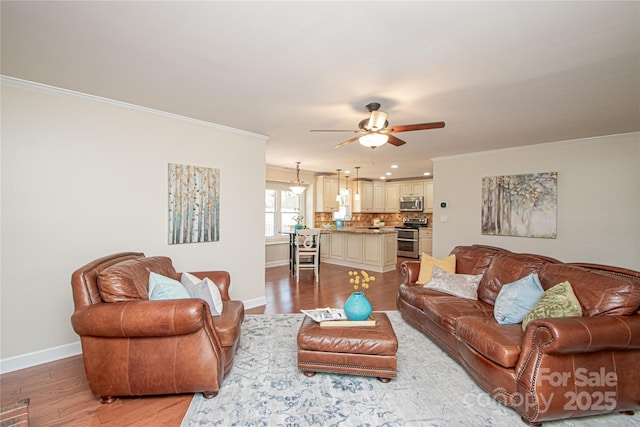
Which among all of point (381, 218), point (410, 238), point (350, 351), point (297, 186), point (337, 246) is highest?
point (297, 186)

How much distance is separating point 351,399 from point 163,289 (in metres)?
1.62

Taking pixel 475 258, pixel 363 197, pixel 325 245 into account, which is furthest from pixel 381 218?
pixel 475 258

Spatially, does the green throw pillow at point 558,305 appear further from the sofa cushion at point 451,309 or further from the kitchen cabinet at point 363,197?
the kitchen cabinet at point 363,197

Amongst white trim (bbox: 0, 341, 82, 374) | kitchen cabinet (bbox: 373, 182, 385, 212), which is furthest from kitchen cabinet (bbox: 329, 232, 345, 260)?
white trim (bbox: 0, 341, 82, 374)

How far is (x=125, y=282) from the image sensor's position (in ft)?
7.28

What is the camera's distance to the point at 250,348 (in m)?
2.97

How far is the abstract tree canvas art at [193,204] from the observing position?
3.55m

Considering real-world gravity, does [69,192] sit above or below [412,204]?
below

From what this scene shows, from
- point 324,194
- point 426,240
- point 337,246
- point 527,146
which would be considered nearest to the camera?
point 527,146

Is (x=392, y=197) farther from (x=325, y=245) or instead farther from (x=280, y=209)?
(x=280, y=209)

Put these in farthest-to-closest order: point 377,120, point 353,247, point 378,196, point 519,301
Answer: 1. point 378,196
2. point 353,247
3. point 377,120
4. point 519,301

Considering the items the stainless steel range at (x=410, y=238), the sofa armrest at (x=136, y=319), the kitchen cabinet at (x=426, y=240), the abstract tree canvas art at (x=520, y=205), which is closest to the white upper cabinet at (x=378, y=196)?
the stainless steel range at (x=410, y=238)

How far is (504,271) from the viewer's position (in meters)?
3.10

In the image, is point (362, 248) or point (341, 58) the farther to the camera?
point (362, 248)
